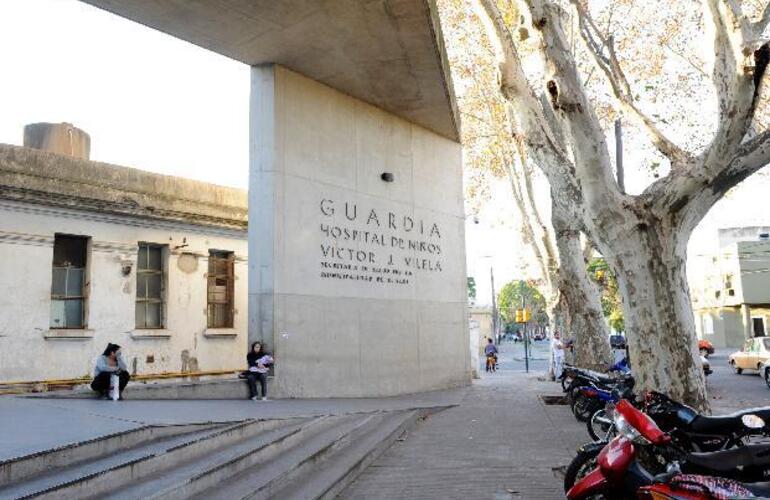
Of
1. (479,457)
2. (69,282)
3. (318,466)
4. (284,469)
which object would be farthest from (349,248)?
(284,469)

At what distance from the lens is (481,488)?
20.4ft

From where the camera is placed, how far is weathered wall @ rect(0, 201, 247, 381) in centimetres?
1155

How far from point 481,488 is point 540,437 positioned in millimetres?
3013

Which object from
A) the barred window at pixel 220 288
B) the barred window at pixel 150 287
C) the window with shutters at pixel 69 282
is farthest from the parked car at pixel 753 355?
the window with shutters at pixel 69 282

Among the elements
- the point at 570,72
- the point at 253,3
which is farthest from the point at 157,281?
the point at 570,72

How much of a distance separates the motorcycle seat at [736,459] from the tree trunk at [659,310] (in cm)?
239

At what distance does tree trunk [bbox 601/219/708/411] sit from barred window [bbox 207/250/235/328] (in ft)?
35.5

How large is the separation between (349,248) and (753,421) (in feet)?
28.3

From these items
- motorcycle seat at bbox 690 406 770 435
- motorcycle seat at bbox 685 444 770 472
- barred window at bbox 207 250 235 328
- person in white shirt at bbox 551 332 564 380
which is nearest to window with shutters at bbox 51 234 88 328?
barred window at bbox 207 250 235 328

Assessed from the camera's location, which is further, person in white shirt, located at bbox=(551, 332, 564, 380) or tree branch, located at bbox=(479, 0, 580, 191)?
person in white shirt, located at bbox=(551, 332, 564, 380)

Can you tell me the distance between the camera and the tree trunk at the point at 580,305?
1504cm

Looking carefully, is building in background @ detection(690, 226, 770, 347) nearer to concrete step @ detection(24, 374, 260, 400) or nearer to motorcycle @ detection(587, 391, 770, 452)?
motorcycle @ detection(587, 391, 770, 452)

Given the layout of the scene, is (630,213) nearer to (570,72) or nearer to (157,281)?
(570,72)

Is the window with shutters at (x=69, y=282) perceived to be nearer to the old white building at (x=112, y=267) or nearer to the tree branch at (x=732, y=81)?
the old white building at (x=112, y=267)
